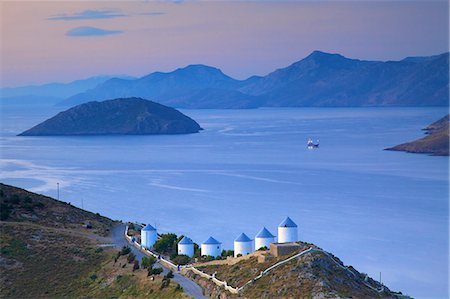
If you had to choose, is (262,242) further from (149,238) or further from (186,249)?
(149,238)

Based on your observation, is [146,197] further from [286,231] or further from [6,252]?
[286,231]

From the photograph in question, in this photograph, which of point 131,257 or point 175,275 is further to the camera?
point 131,257

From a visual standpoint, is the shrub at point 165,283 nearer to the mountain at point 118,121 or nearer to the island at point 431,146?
the island at point 431,146

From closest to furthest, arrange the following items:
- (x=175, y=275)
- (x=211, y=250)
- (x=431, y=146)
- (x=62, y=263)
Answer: (x=175, y=275) < (x=211, y=250) < (x=62, y=263) < (x=431, y=146)

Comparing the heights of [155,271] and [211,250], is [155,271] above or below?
below

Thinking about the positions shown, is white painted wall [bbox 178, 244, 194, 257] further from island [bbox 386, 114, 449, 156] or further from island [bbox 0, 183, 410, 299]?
island [bbox 386, 114, 449, 156]

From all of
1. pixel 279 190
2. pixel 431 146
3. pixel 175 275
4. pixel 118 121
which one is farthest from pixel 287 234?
pixel 118 121
